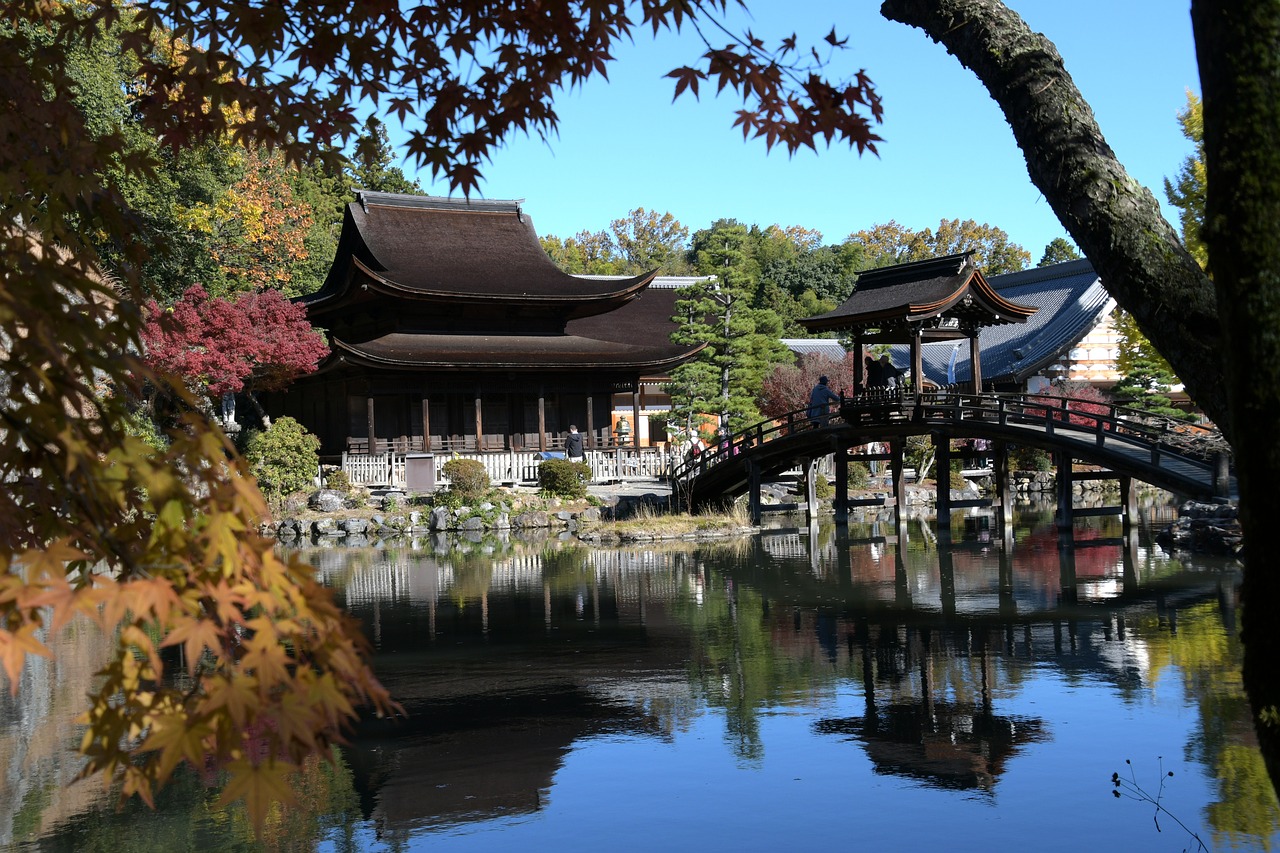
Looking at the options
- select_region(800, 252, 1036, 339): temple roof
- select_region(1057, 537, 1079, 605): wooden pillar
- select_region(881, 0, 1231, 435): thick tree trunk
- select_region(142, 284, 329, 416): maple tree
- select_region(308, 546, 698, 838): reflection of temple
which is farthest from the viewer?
select_region(142, 284, 329, 416): maple tree

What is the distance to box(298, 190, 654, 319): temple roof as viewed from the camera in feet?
→ 95.6

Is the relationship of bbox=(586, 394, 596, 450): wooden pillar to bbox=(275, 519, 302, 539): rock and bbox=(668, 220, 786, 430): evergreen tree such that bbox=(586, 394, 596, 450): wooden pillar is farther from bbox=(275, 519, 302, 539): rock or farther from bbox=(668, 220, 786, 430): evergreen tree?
bbox=(275, 519, 302, 539): rock

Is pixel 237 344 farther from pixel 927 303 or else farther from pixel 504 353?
pixel 927 303

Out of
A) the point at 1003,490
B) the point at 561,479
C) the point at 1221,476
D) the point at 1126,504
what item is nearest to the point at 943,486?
the point at 1003,490

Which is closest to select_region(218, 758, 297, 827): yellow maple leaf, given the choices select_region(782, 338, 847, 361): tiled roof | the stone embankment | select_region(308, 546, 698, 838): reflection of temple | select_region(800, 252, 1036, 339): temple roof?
select_region(308, 546, 698, 838): reflection of temple

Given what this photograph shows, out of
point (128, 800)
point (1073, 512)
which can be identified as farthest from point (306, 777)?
point (1073, 512)

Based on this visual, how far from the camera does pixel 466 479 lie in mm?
25500

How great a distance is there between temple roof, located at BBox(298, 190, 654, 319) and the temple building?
52 millimetres

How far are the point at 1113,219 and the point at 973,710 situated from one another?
222 inches

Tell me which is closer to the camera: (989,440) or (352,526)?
(989,440)

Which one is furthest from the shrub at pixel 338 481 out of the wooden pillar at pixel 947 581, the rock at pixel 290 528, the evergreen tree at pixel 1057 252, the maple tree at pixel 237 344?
the evergreen tree at pixel 1057 252

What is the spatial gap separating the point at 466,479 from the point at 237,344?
5.99m

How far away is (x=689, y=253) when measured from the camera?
6850 centimetres

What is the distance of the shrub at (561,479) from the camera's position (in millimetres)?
26297
